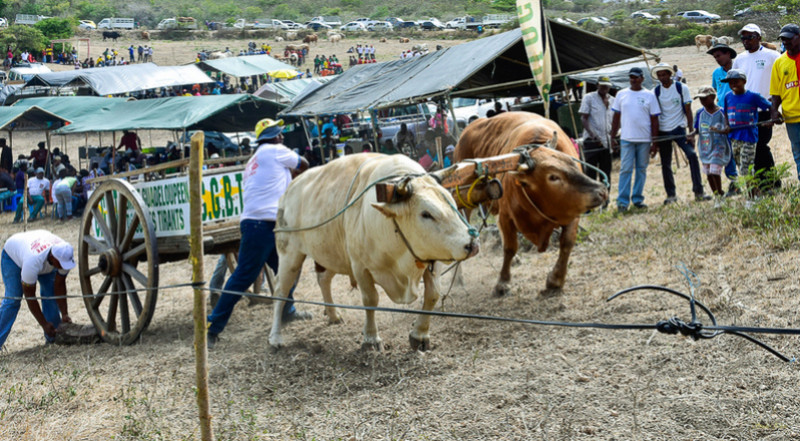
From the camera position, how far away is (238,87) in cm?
4116

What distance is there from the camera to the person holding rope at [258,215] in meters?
6.55

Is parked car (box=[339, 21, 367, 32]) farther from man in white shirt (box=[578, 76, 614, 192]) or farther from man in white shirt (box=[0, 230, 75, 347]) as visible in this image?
man in white shirt (box=[0, 230, 75, 347])

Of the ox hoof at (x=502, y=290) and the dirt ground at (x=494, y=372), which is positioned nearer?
the dirt ground at (x=494, y=372)

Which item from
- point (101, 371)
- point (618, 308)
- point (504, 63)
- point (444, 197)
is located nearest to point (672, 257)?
point (618, 308)

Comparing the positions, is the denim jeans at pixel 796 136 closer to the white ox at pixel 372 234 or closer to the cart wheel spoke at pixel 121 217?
the white ox at pixel 372 234

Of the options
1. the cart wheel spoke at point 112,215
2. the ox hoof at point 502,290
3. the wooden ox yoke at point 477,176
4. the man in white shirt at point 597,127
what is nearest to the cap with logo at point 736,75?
the man in white shirt at point 597,127

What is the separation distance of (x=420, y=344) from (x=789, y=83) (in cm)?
454

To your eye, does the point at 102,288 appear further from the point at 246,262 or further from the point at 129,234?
the point at 246,262

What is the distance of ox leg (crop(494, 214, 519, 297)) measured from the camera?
7.13 m

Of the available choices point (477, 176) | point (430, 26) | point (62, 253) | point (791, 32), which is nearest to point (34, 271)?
point (62, 253)

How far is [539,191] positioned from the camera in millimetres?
6270

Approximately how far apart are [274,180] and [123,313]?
1.95 metres

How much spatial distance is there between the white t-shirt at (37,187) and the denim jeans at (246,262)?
1402cm

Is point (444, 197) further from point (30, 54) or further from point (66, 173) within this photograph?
point (30, 54)
